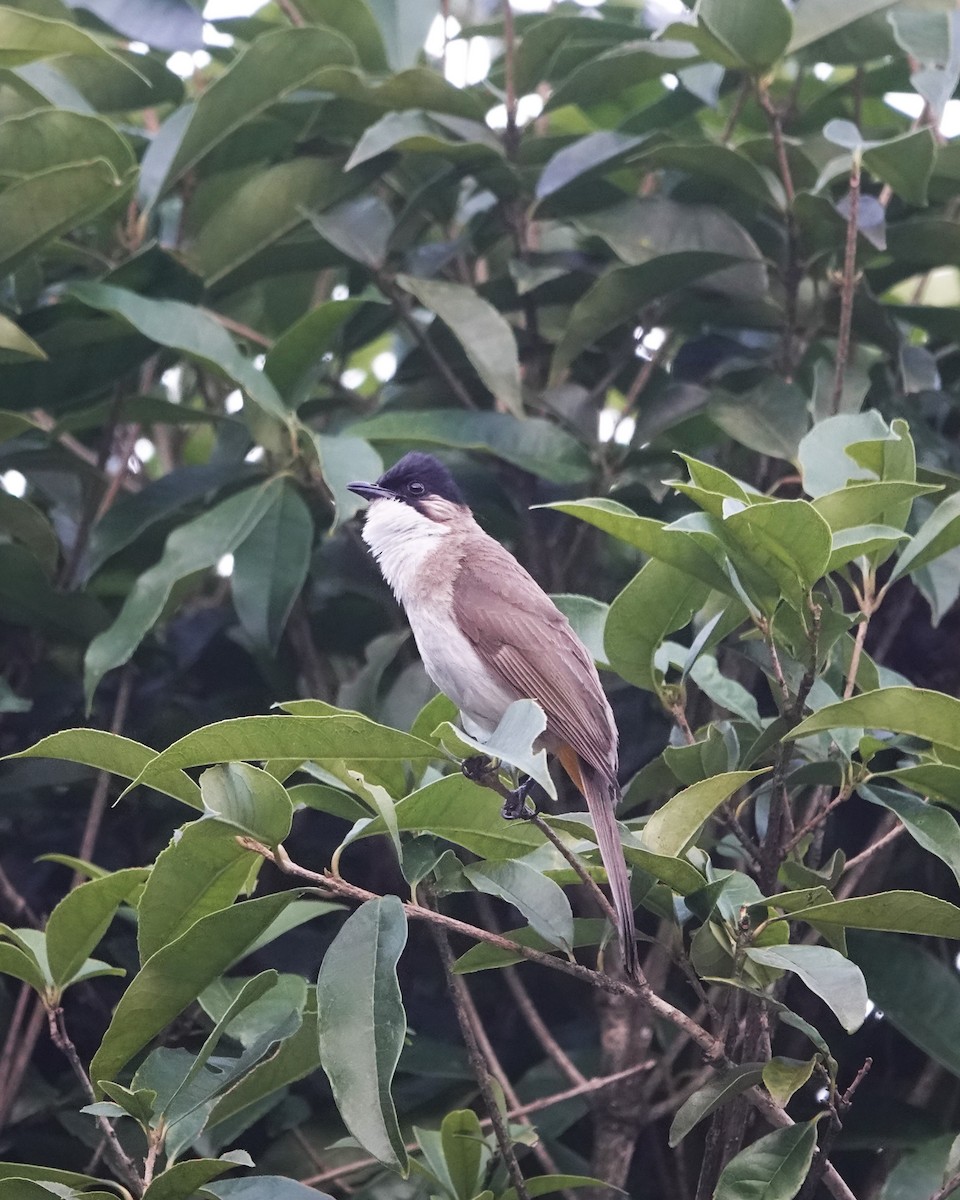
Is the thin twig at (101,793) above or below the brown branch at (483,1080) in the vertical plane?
below

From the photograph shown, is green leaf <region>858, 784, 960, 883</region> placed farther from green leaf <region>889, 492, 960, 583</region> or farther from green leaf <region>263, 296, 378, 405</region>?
green leaf <region>263, 296, 378, 405</region>

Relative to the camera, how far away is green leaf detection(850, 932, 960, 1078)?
2.39 meters

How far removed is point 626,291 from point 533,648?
817 millimetres

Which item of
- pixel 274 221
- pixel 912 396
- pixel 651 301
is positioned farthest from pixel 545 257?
pixel 912 396

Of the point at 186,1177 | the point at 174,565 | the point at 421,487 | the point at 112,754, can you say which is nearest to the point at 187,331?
the point at 174,565

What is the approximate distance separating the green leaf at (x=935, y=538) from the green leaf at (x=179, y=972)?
101 cm

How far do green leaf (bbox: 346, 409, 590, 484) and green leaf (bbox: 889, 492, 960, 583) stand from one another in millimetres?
971

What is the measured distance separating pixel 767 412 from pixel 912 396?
1.36 feet

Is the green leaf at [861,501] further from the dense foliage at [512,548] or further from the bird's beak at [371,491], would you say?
the bird's beak at [371,491]

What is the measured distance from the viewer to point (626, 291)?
3.05 m

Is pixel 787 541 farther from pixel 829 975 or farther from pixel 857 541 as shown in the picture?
pixel 829 975

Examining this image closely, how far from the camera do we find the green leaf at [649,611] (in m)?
2.17

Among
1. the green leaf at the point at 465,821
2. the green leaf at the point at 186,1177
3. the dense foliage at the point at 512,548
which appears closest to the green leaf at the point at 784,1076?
the dense foliage at the point at 512,548

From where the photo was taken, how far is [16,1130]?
2680mm
